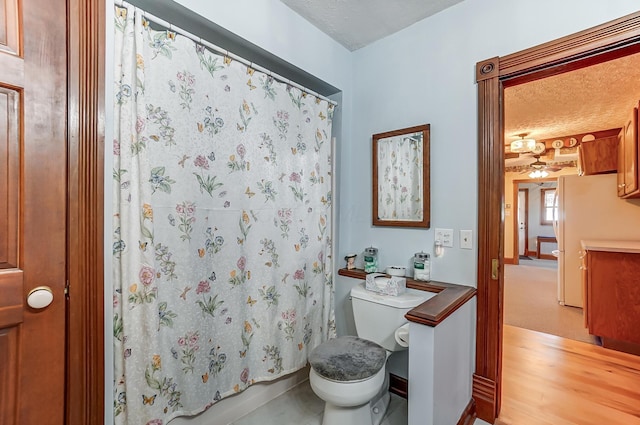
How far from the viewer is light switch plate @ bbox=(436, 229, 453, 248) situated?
1.70 m

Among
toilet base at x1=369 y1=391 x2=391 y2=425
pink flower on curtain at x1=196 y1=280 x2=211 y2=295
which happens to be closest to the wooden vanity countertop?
toilet base at x1=369 y1=391 x2=391 y2=425

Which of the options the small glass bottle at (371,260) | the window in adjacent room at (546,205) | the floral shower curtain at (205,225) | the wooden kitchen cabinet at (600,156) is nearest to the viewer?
the floral shower curtain at (205,225)

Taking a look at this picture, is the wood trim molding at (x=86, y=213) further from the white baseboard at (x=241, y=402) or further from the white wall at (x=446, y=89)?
the white wall at (x=446, y=89)

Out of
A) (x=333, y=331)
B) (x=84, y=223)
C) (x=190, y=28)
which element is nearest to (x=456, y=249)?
(x=333, y=331)

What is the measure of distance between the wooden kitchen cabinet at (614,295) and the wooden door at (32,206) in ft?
12.3

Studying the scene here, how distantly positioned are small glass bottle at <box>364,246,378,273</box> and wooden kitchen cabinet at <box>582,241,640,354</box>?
7.24ft

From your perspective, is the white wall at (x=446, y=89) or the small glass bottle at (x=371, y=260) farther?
the small glass bottle at (x=371, y=260)

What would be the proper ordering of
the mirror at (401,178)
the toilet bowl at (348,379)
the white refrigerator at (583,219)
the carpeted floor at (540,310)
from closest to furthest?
the toilet bowl at (348,379)
the mirror at (401,178)
the carpeted floor at (540,310)
the white refrigerator at (583,219)

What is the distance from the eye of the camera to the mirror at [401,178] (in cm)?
180

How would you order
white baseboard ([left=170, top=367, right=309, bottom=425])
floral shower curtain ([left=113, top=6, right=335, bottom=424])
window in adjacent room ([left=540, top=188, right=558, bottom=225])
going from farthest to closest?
window in adjacent room ([left=540, top=188, right=558, bottom=225])
white baseboard ([left=170, top=367, right=309, bottom=425])
floral shower curtain ([left=113, top=6, right=335, bottom=424])

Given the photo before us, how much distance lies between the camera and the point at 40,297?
893mm

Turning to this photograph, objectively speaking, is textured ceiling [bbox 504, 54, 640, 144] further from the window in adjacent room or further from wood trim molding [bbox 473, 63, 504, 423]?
the window in adjacent room

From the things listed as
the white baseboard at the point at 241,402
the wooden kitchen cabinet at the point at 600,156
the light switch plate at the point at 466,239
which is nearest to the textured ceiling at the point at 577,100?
the wooden kitchen cabinet at the point at 600,156

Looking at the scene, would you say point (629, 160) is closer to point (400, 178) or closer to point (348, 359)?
point (400, 178)
